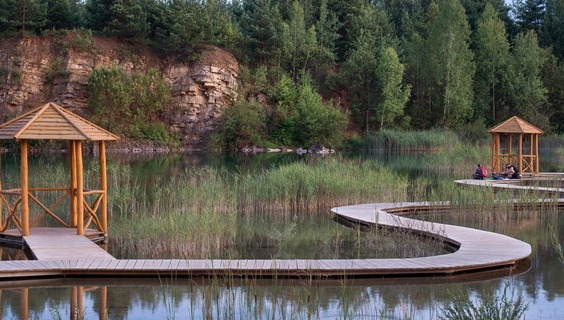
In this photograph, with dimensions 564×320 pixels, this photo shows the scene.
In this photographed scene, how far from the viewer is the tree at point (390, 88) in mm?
47062

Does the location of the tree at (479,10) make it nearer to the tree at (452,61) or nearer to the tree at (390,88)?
the tree at (452,61)

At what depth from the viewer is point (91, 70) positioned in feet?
138

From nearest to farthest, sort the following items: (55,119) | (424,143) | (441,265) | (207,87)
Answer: (441,265)
(55,119)
(424,143)
(207,87)

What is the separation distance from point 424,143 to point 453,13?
9531 millimetres

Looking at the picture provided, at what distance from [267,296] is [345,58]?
46859mm

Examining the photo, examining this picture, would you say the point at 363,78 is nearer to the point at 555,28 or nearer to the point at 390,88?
the point at 390,88

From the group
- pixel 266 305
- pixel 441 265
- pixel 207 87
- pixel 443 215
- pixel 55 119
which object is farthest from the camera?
pixel 207 87

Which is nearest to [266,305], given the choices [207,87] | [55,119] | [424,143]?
[55,119]

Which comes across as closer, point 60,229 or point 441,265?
point 441,265

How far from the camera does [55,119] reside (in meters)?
11.8

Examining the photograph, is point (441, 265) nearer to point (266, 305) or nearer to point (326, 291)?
point (326, 291)

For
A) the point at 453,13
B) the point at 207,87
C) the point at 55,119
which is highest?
the point at 453,13

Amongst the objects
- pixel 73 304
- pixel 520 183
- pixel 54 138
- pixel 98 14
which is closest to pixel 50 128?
pixel 54 138

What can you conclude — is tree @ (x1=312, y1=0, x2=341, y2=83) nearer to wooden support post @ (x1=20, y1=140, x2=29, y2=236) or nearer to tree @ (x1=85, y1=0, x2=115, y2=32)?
tree @ (x1=85, y1=0, x2=115, y2=32)
